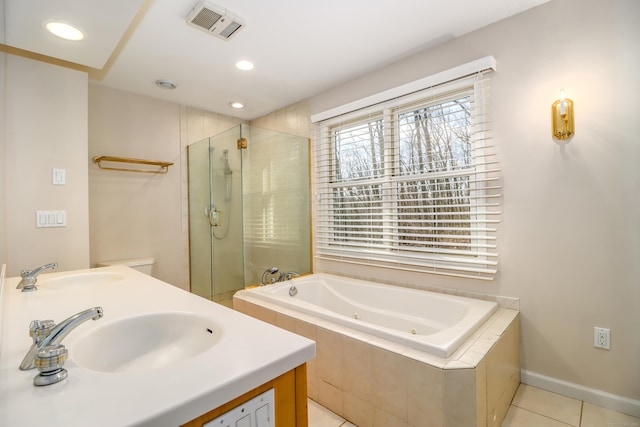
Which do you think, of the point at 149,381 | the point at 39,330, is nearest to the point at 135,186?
the point at 39,330

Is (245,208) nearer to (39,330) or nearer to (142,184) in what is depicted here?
(142,184)

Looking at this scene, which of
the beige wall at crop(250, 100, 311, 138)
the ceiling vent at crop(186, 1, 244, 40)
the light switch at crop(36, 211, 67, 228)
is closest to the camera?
the ceiling vent at crop(186, 1, 244, 40)

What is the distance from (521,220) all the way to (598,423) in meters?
1.15

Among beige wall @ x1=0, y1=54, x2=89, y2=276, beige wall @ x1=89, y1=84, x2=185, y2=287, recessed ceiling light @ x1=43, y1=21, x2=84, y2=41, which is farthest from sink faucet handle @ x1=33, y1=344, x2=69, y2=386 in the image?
beige wall @ x1=89, y1=84, x2=185, y2=287

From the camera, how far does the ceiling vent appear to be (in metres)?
1.86

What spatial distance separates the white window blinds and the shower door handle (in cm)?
100

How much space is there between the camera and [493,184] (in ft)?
7.05

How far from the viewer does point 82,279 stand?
6.07ft

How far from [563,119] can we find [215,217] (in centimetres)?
289

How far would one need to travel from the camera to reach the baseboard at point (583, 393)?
1.70 m

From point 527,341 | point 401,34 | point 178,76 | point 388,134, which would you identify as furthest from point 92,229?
point 527,341

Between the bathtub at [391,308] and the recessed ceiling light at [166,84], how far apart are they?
207 cm

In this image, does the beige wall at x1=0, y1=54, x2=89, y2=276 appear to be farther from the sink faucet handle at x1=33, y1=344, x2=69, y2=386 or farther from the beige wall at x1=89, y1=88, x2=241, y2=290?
the sink faucet handle at x1=33, y1=344, x2=69, y2=386

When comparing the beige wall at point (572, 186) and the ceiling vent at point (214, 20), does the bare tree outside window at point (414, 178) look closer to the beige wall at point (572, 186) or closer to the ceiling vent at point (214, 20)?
the beige wall at point (572, 186)
